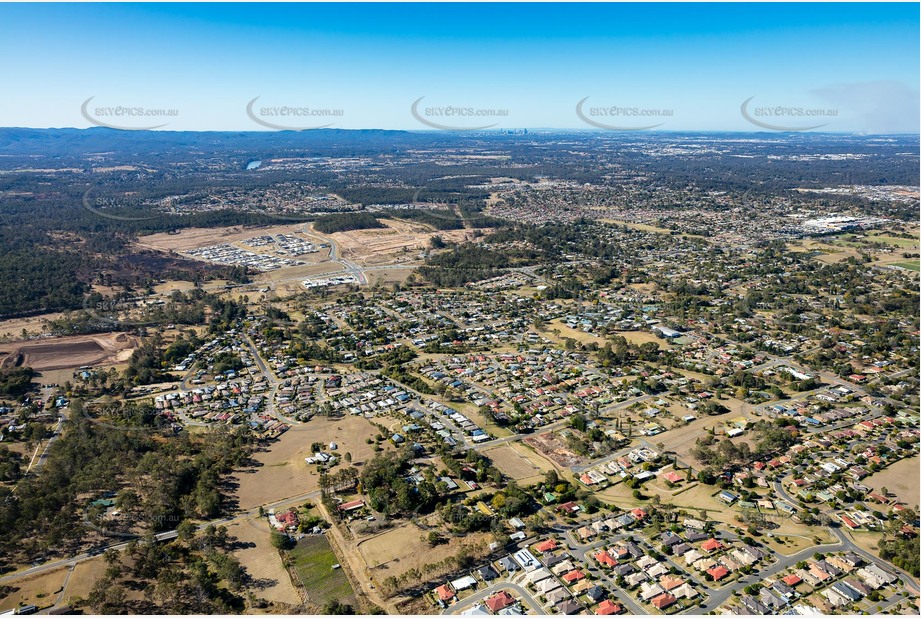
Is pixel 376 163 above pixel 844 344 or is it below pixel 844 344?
above

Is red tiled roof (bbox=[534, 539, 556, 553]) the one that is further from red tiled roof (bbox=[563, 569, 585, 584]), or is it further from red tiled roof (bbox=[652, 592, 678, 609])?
red tiled roof (bbox=[652, 592, 678, 609])

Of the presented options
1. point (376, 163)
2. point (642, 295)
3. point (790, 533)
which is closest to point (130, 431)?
point (790, 533)

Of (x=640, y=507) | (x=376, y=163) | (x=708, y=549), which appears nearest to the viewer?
(x=708, y=549)

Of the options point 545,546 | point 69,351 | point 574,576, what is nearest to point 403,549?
point 545,546

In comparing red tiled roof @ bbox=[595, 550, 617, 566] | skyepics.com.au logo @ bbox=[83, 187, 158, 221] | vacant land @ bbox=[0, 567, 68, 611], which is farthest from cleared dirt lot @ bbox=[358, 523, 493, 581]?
skyepics.com.au logo @ bbox=[83, 187, 158, 221]

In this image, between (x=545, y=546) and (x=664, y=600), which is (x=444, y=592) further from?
(x=664, y=600)

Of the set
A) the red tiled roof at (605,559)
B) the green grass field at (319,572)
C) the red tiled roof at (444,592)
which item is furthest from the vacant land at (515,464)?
the green grass field at (319,572)

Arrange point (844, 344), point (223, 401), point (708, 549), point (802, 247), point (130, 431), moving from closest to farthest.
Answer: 1. point (708, 549)
2. point (130, 431)
3. point (223, 401)
4. point (844, 344)
5. point (802, 247)

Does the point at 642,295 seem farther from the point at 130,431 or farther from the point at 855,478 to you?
the point at 130,431

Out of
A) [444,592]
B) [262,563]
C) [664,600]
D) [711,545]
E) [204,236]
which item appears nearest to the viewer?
Answer: [664,600]
